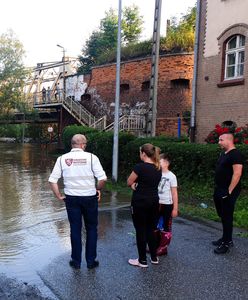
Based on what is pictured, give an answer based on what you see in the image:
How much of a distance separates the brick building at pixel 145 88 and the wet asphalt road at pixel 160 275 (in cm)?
1779

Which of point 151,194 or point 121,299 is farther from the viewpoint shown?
point 151,194

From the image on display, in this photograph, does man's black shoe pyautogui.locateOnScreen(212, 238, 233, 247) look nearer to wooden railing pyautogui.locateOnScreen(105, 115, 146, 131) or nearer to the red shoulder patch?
the red shoulder patch

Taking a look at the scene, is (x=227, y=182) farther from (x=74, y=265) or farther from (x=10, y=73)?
(x=10, y=73)

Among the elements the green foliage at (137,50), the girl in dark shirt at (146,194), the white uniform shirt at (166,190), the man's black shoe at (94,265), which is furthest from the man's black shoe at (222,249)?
the green foliage at (137,50)

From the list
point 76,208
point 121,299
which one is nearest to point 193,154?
point 76,208

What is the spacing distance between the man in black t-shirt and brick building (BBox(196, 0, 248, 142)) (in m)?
8.39

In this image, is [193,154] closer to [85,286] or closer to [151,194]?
[151,194]

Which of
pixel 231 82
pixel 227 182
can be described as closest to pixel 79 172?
pixel 227 182

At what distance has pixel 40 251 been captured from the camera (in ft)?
21.3

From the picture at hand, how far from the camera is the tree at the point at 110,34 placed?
40062mm

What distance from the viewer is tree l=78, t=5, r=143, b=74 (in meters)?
40.1

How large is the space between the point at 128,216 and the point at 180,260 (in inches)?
129

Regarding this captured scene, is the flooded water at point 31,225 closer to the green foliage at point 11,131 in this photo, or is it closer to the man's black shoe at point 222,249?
the man's black shoe at point 222,249

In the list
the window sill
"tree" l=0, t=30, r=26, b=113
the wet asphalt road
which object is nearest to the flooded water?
the wet asphalt road
